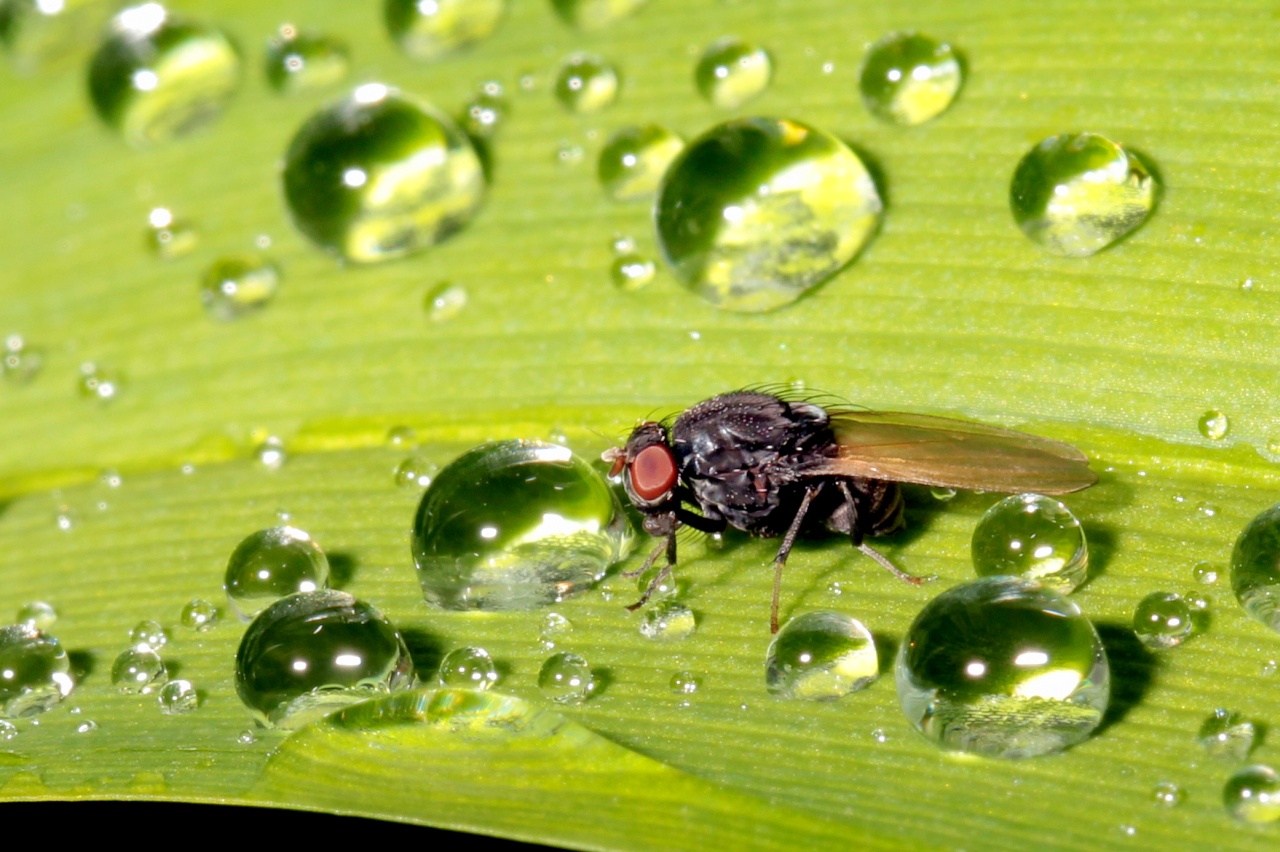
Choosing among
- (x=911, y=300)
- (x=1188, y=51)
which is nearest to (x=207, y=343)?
(x=911, y=300)

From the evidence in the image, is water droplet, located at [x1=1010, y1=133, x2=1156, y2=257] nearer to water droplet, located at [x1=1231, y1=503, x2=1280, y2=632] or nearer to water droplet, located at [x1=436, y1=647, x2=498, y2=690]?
water droplet, located at [x1=1231, y1=503, x2=1280, y2=632]

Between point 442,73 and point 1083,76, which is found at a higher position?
point 442,73

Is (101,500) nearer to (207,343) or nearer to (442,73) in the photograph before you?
(207,343)

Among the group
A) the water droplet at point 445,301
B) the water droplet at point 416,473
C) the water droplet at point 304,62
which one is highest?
the water droplet at point 304,62

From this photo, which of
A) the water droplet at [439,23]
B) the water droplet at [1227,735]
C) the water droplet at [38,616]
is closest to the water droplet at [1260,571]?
the water droplet at [1227,735]

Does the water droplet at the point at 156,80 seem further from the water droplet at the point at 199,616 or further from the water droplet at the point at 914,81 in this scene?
the water droplet at the point at 914,81

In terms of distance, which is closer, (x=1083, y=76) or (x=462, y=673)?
Answer: (x=462, y=673)
